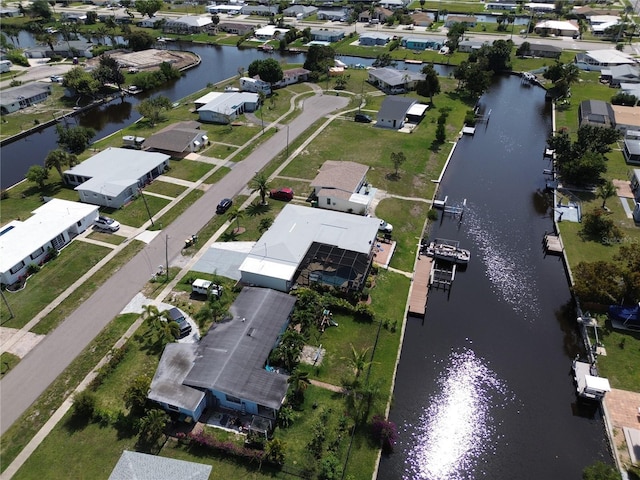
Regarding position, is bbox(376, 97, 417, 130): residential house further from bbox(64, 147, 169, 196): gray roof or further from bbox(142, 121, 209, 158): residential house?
bbox(64, 147, 169, 196): gray roof

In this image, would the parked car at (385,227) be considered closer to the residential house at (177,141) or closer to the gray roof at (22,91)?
the residential house at (177,141)

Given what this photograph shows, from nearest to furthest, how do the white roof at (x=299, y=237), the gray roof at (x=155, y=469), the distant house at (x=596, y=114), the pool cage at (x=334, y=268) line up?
1. the gray roof at (x=155, y=469)
2. the pool cage at (x=334, y=268)
3. the white roof at (x=299, y=237)
4. the distant house at (x=596, y=114)

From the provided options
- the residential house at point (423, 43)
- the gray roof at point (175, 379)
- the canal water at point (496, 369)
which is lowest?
the canal water at point (496, 369)

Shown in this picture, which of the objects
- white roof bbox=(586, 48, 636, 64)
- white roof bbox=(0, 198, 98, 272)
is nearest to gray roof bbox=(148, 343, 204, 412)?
white roof bbox=(0, 198, 98, 272)

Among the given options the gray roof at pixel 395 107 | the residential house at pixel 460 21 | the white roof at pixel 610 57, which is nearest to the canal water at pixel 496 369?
the gray roof at pixel 395 107

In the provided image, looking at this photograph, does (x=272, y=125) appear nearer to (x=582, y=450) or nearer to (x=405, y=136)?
(x=405, y=136)

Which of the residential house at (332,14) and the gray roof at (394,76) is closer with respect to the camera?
the gray roof at (394,76)

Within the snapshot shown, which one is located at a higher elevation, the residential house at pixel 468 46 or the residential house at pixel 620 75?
the residential house at pixel 468 46
